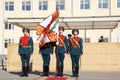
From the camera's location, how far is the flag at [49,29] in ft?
46.3

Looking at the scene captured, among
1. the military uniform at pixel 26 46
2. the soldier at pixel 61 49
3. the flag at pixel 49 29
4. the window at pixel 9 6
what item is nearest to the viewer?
the flag at pixel 49 29

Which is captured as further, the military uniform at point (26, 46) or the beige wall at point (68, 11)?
the beige wall at point (68, 11)

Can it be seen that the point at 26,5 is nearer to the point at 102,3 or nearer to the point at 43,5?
the point at 43,5

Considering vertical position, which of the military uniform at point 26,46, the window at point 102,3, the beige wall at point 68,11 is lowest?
the military uniform at point 26,46

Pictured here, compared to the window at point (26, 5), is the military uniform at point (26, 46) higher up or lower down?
lower down

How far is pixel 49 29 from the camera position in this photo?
47.1 ft

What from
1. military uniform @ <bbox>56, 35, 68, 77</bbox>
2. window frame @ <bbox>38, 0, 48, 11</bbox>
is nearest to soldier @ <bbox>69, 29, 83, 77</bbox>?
military uniform @ <bbox>56, 35, 68, 77</bbox>

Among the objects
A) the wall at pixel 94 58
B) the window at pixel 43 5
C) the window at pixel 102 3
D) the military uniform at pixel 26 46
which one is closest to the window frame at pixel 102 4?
the window at pixel 102 3

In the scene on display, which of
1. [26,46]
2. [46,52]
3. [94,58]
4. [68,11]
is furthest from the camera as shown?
[68,11]

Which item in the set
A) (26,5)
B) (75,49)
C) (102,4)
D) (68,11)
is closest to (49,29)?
(75,49)

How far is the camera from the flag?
46.3 feet

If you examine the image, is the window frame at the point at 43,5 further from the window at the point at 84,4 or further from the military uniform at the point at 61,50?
the military uniform at the point at 61,50

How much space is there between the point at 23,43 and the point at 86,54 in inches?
164

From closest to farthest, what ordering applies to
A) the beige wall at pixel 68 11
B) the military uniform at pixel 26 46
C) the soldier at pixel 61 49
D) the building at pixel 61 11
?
the soldier at pixel 61 49, the military uniform at pixel 26 46, the building at pixel 61 11, the beige wall at pixel 68 11
